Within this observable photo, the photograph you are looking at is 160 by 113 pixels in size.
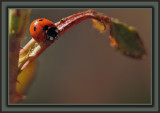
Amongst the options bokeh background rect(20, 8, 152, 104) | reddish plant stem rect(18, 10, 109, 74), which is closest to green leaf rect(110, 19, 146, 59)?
reddish plant stem rect(18, 10, 109, 74)

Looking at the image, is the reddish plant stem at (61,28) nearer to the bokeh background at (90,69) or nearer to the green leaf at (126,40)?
the green leaf at (126,40)

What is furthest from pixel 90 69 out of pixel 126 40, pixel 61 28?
pixel 61 28

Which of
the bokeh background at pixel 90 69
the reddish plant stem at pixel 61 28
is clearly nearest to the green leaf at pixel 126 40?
the reddish plant stem at pixel 61 28

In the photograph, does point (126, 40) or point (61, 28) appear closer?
point (61, 28)

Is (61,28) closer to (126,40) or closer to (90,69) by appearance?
(126,40)

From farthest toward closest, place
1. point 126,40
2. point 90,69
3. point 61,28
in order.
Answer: point 90,69
point 126,40
point 61,28

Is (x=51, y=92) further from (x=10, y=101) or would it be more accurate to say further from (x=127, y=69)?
(x=10, y=101)
